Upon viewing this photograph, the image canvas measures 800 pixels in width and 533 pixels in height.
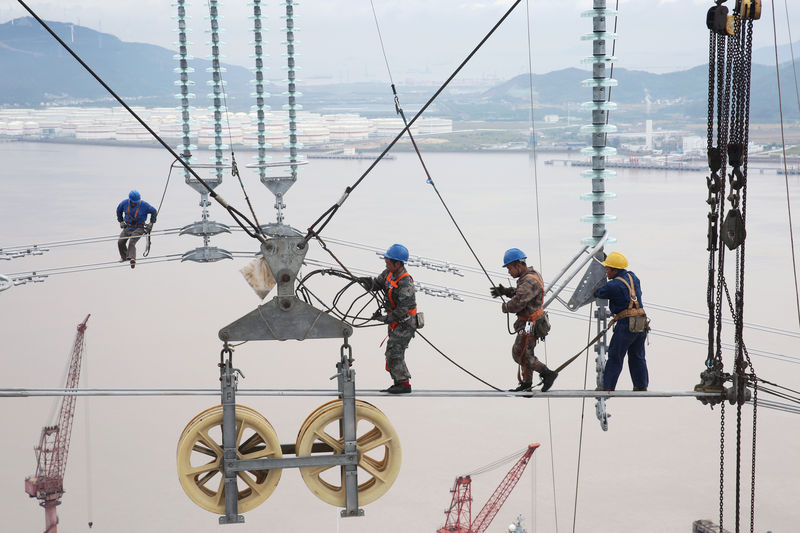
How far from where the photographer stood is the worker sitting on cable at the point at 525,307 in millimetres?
8281

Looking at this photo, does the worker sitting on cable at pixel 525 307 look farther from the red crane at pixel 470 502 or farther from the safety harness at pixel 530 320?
the red crane at pixel 470 502

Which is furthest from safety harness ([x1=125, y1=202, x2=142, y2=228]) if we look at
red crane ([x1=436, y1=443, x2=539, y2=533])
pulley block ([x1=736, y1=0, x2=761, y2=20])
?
red crane ([x1=436, y1=443, x2=539, y2=533])

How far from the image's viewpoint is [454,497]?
43.2 meters

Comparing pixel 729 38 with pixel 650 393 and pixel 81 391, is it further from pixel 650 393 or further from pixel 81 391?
pixel 81 391

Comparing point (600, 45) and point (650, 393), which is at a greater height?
point (600, 45)

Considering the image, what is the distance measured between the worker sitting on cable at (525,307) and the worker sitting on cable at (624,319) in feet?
2.01

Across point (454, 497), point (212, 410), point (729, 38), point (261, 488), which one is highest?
point (729, 38)

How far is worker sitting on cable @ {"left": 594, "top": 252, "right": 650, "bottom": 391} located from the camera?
8477 millimetres

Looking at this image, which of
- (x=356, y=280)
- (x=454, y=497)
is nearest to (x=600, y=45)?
(x=356, y=280)

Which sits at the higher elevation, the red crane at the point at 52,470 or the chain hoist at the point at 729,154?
the chain hoist at the point at 729,154

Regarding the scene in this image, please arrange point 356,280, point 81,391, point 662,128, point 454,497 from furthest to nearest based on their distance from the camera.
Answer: point 662,128
point 454,497
point 356,280
point 81,391

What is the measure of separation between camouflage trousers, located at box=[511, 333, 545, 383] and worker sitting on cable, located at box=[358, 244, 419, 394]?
1.05m

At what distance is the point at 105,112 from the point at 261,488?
8370cm

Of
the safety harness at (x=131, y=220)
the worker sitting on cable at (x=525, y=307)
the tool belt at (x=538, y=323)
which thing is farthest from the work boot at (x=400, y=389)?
the safety harness at (x=131, y=220)
